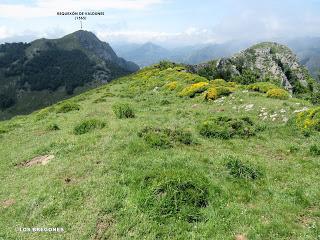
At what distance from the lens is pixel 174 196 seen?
587 inches

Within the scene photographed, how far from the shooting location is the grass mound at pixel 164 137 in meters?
22.1

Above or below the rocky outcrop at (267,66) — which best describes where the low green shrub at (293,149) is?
above

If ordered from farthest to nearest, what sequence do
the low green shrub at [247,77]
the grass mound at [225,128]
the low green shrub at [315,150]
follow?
the low green shrub at [247,77] < the grass mound at [225,128] < the low green shrub at [315,150]

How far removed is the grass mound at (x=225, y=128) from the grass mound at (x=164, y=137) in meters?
2.28

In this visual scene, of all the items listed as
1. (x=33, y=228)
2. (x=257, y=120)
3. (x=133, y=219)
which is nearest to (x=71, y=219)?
(x=33, y=228)

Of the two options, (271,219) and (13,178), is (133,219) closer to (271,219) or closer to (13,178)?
(271,219)

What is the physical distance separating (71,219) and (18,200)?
A: 4001 mm

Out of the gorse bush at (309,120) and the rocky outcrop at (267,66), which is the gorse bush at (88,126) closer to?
the gorse bush at (309,120)

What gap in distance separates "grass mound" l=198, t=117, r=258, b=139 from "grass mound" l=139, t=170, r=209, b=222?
9172 millimetres

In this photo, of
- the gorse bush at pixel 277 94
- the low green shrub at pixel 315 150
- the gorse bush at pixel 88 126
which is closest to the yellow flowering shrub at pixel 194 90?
the gorse bush at pixel 277 94

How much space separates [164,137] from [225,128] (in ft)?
16.8

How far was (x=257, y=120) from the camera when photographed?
3062 cm

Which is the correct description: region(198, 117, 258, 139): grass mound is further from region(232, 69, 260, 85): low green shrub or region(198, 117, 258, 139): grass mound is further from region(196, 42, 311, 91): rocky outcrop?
region(196, 42, 311, 91): rocky outcrop

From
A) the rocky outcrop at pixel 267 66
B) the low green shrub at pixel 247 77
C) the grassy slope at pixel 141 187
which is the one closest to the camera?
the grassy slope at pixel 141 187
